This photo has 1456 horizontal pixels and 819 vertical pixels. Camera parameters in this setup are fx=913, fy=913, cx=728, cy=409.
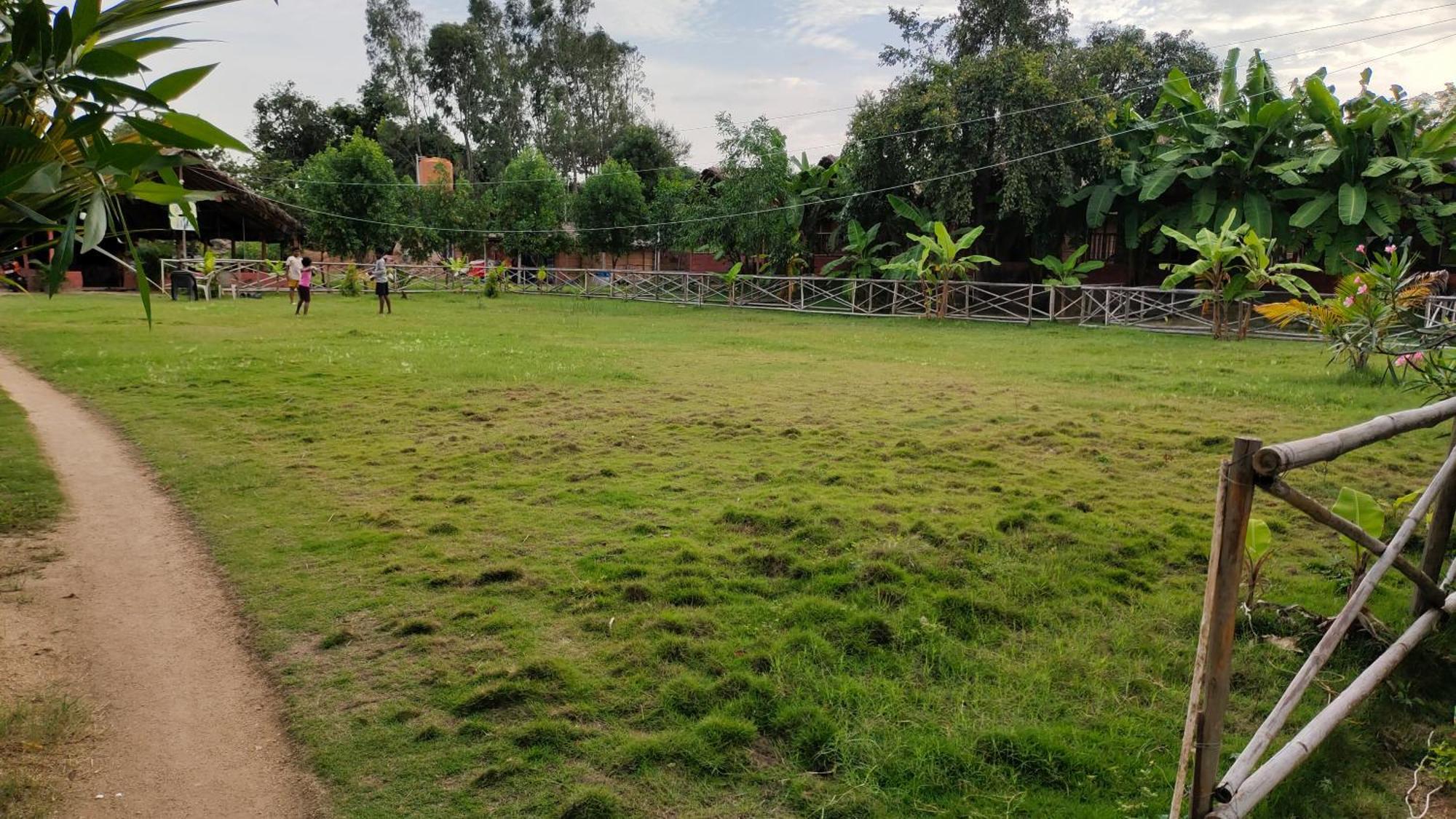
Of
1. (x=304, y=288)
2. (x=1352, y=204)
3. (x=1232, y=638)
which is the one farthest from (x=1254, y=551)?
(x=304, y=288)

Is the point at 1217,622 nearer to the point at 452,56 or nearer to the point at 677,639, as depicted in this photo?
the point at 677,639

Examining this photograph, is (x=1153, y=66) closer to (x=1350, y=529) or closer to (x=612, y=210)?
(x=612, y=210)

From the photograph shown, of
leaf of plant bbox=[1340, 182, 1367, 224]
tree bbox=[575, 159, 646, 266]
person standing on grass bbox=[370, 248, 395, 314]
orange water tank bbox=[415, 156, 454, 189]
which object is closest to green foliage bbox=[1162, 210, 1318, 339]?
leaf of plant bbox=[1340, 182, 1367, 224]

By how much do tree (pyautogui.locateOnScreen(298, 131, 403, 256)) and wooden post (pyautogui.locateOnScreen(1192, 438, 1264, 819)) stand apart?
34.3 m

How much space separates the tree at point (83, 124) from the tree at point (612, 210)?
31780 mm

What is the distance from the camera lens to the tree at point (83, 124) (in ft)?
7.89

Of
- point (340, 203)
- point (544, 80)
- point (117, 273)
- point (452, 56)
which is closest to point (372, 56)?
point (452, 56)

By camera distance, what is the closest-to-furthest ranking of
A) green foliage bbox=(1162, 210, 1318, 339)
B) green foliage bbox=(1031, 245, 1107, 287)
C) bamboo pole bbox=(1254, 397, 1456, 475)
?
bamboo pole bbox=(1254, 397, 1456, 475), green foliage bbox=(1162, 210, 1318, 339), green foliage bbox=(1031, 245, 1107, 287)

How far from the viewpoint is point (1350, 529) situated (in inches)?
107

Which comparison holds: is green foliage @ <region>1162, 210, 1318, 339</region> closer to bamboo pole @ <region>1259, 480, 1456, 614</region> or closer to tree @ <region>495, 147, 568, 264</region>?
bamboo pole @ <region>1259, 480, 1456, 614</region>

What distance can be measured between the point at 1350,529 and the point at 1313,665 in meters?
0.43

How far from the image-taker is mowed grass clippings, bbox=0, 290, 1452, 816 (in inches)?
120

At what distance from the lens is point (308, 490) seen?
6.20 meters

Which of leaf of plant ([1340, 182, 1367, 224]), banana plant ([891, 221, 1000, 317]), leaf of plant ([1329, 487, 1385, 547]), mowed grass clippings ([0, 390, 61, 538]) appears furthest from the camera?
banana plant ([891, 221, 1000, 317])
